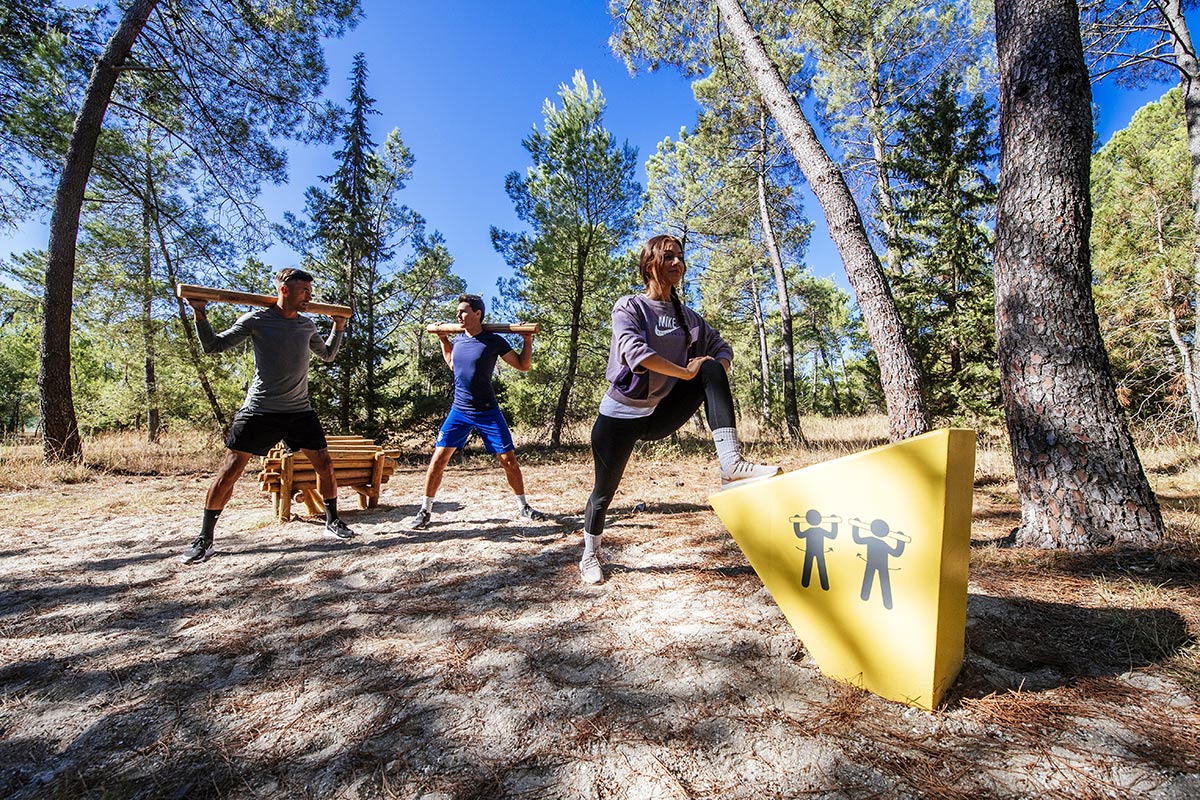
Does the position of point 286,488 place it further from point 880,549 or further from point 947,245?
point 947,245

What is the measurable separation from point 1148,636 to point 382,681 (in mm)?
2985

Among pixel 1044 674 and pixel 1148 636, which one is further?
pixel 1148 636

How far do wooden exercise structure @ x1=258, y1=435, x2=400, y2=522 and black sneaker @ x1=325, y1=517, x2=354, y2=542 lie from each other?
545mm

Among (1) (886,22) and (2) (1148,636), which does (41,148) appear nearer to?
(2) (1148,636)

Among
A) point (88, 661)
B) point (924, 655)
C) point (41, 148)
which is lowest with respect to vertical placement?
point (88, 661)

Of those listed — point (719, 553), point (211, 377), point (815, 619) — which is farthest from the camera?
point (211, 377)

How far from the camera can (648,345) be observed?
2371 mm

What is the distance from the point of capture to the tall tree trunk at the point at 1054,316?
2.63 metres

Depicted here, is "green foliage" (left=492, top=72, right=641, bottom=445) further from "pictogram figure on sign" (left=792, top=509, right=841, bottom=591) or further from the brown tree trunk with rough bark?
"pictogram figure on sign" (left=792, top=509, right=841, bottom=591)

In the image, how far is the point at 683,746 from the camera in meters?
1.38

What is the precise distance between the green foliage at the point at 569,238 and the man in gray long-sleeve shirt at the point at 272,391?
30.7ft

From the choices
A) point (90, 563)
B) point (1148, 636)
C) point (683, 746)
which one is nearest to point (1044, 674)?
point (1148, 636)

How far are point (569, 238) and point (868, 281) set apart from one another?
982 centimetres

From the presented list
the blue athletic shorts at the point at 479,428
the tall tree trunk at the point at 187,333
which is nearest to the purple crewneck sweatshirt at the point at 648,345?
the blue athletic shorts at the point at 479,428
